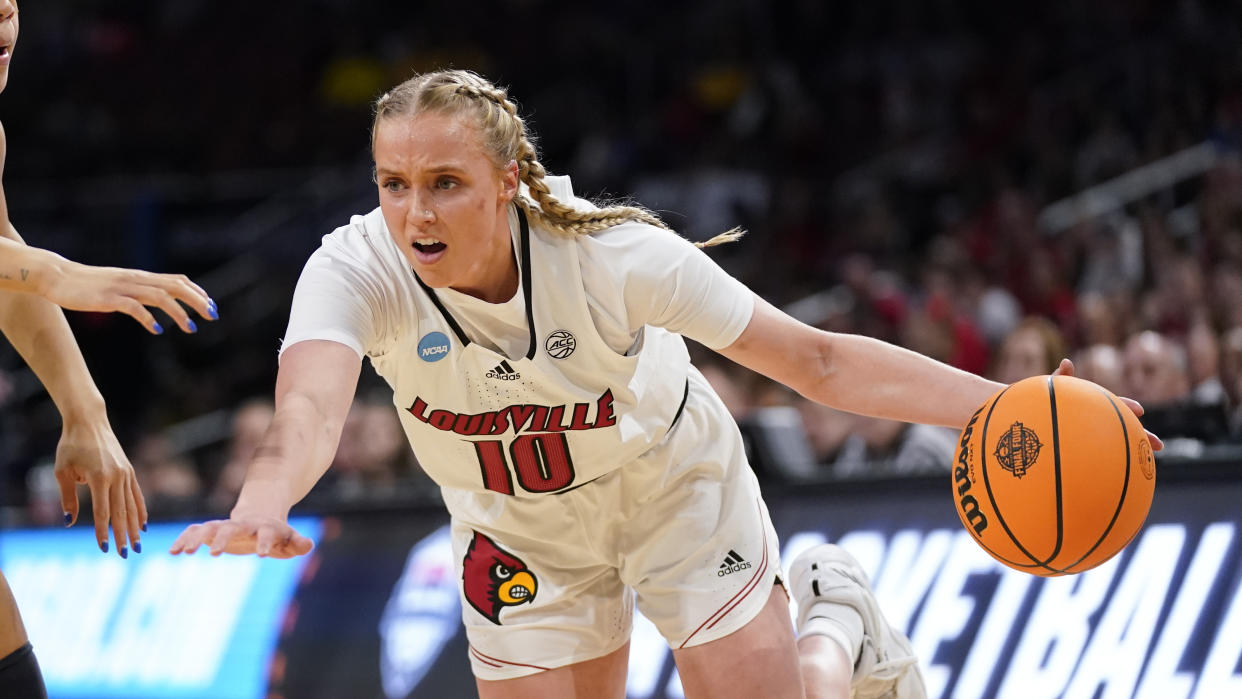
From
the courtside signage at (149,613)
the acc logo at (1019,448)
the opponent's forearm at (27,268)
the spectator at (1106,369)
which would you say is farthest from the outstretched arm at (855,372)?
the courtside signage at (149,613)

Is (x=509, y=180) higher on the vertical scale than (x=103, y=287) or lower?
lower

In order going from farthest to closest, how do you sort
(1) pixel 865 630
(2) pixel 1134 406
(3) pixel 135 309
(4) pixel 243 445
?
(4) pixel 243 445 < (1) pixel 865 630 < (2) pixel 1134 406 < (3) pixel 135 309

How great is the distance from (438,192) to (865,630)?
2.00 m

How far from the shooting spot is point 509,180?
3012mm

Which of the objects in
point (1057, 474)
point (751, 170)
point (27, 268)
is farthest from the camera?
point (751, 170)

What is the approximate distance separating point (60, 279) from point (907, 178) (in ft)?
31.0

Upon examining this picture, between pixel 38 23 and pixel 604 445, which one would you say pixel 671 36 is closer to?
pixel 38 23

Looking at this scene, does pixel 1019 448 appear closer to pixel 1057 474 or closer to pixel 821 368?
pixel 1057 474

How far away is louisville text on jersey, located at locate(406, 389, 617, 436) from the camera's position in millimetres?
3146

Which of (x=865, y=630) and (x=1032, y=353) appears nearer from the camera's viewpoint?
(x=865, y=630)

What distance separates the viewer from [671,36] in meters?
14.1

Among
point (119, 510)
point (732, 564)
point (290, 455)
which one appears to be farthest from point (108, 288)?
point (732, 564)

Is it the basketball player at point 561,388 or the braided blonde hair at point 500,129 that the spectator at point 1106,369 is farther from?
the braided blonde hair at point 500,129

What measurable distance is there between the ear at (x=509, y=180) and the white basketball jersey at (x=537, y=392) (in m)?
0.12
